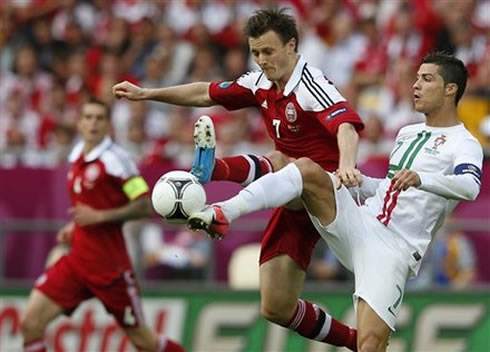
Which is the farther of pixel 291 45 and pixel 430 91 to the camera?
pixel 291 45

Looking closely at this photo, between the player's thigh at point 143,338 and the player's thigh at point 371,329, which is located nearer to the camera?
the player's thigh at point 371,329

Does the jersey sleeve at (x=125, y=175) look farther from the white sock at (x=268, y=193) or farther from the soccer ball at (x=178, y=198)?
the soccer ball at (x=178, y=198)

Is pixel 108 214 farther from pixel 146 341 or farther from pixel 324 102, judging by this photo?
pixel 324 102

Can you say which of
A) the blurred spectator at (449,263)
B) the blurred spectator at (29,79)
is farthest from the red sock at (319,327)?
the blurred spectator at (29,79)

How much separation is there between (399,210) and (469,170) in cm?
61

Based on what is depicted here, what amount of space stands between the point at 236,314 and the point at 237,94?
13.6 feet

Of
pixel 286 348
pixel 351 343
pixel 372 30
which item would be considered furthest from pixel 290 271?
→ pixel 372 30

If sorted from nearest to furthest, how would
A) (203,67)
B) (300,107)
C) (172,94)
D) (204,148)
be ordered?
(204,148) < (300,107) < (172,94) < (203,67)

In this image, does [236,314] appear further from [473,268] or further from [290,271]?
[290,271]

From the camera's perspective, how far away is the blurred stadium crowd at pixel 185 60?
49.6ft

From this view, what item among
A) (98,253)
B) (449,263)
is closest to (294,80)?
(98,253)

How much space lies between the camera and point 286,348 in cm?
1345

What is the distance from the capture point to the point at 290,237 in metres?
9.95

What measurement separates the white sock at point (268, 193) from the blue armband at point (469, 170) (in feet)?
3.10
